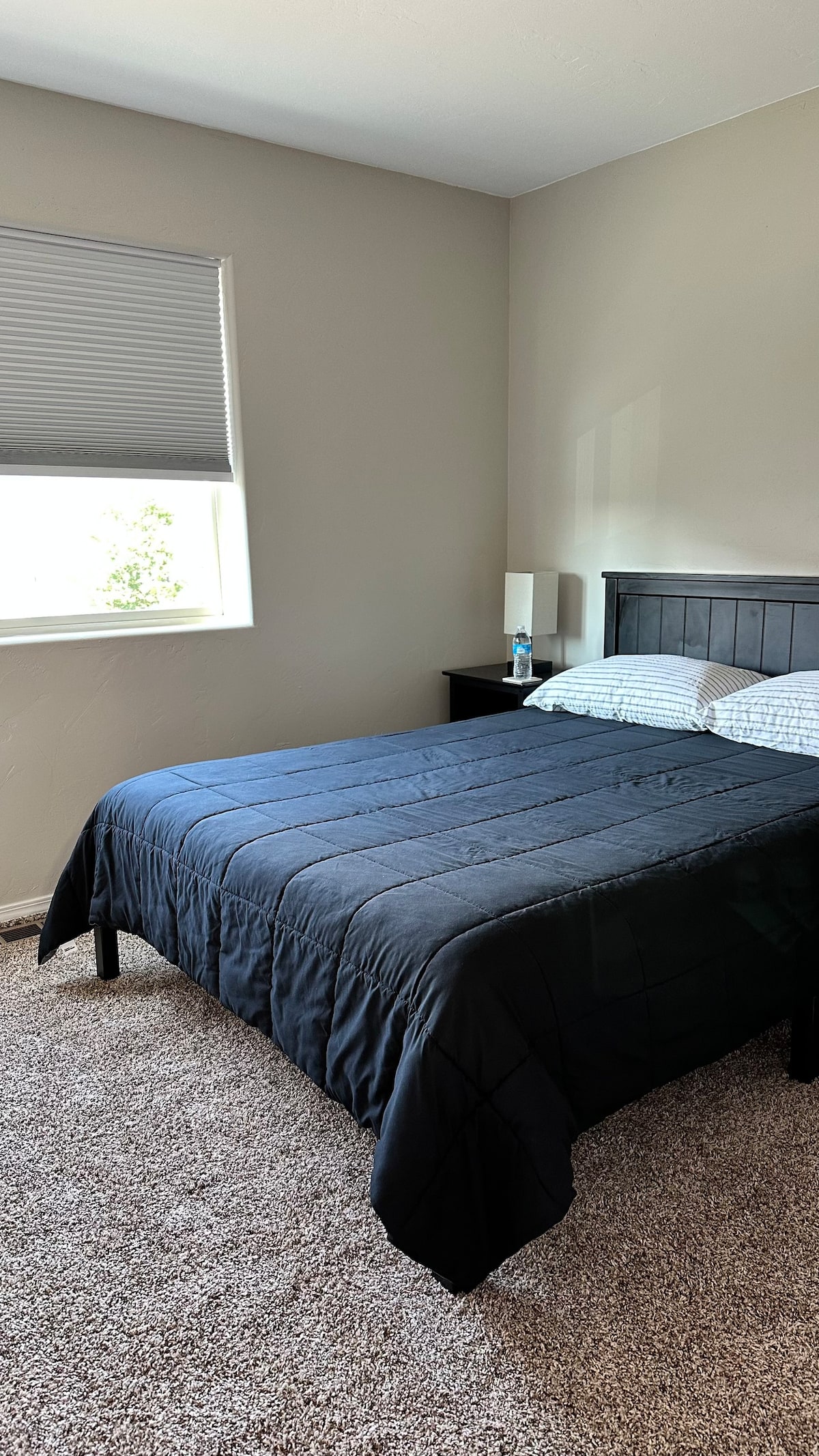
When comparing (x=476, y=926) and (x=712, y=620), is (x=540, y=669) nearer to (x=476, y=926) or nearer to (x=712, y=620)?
(x=712, y=620)

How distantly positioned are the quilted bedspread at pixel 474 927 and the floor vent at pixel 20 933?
468 mm

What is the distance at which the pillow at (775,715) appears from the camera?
2.78 metres

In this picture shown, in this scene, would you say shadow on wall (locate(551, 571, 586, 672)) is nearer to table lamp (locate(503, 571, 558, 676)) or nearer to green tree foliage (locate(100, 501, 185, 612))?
table lamp (locate(503, 571, 558, 676))

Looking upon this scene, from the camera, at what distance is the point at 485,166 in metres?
3.70

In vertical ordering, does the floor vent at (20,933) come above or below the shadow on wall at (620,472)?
below

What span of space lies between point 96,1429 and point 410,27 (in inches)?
126

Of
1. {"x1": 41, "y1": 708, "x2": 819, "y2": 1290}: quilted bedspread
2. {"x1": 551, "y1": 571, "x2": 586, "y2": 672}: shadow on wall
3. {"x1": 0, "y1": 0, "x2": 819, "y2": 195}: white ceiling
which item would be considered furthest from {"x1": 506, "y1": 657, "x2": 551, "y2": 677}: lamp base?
{"x1": 0, "y1": 0, "x2": 819, "y2": 195}: white ceiling

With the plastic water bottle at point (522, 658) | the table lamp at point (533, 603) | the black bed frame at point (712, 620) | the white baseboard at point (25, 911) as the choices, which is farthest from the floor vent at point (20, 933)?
the table lamp at point (533, 603)

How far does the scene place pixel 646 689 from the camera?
127 inches

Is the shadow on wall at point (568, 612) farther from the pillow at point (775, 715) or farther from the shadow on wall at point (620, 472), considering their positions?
the pillow at point (775, 715)

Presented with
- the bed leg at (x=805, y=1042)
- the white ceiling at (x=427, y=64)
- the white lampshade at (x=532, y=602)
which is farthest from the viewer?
the white lampshade at (x=532, y=602)

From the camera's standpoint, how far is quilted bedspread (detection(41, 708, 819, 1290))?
4.94ft

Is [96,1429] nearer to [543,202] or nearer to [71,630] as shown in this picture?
[71,630]

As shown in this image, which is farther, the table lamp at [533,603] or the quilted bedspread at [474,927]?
the table lamp at [533,603]
